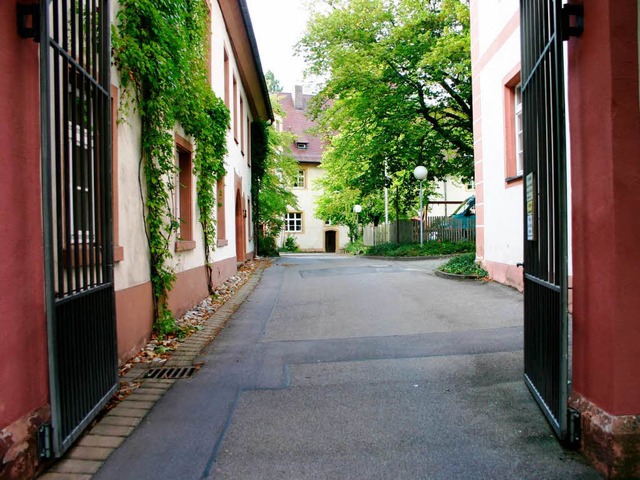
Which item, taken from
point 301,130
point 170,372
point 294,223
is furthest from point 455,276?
point 301,130

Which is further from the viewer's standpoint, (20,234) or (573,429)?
(573,429)

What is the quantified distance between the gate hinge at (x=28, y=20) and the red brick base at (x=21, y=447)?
215cm

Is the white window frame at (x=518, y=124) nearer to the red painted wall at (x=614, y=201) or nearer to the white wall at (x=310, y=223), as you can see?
the red painted wall at (x=614, y=201)

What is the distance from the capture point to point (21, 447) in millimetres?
2752

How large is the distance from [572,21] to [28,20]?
323 centimetres

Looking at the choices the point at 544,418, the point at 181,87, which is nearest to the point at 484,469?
the point at 544,418

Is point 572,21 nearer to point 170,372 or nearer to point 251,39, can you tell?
point 170,372

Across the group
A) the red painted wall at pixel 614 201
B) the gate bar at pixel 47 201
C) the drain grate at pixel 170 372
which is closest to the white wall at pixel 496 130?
the red painted wall at pixel 614 201

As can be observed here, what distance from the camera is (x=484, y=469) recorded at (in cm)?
292

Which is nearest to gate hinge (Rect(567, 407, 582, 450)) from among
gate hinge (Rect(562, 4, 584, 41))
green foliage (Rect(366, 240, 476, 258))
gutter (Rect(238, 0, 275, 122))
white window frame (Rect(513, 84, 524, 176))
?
gate hinge (Rect(562, 4, 584, 41))

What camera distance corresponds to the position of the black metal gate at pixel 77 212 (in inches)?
117

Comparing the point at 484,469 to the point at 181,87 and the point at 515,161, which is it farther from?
the point at 515,161

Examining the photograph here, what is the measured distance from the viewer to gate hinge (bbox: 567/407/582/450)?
3.08 m

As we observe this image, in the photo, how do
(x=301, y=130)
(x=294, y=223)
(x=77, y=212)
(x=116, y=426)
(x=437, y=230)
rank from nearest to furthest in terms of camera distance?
1. (x=77, y=212)
2. (x=116, y=426)
3. (x=437, y=230)
4. (x=294, y=223)
5. (x=301, y=130)
